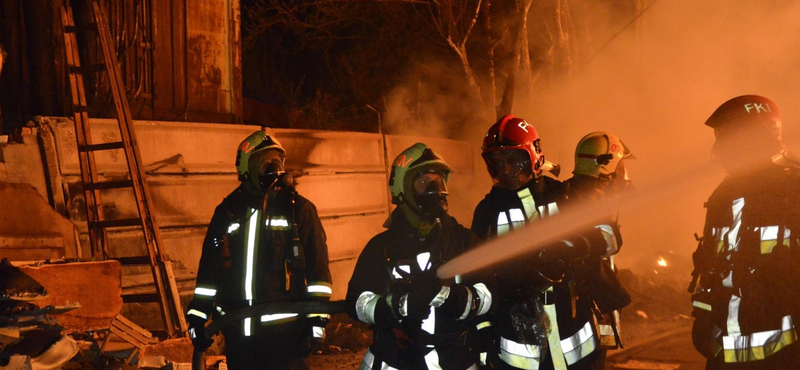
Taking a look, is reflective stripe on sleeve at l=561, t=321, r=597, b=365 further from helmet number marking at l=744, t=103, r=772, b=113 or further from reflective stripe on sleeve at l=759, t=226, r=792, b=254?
helmet number marking at l=744, t=103, r=772, b=113

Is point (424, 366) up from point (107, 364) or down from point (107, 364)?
up

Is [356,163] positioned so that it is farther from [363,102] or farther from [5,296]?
[363,102]

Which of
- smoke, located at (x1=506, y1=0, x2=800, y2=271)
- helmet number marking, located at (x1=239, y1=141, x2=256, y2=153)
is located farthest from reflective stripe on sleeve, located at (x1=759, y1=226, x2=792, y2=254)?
smoke, located at (x1=506, y1=0, x2=800, y2=271)

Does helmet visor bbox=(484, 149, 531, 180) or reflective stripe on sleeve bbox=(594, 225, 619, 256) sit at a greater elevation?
helmet visor bbox=(484, 149, 531, 180)

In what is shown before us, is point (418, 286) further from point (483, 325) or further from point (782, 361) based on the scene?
point (782, 361)

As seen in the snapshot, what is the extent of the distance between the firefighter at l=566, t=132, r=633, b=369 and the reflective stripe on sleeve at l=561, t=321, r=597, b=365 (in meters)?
0.12

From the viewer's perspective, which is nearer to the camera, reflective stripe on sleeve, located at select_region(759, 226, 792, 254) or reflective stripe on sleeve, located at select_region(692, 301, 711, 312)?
reflective stripe on sleeve, located at select_region(759, 226, 792, 254)

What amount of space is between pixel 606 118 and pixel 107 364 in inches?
488

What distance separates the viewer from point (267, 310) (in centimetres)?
401

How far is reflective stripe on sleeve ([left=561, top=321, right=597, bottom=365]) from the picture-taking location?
388cm

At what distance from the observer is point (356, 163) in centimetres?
1057

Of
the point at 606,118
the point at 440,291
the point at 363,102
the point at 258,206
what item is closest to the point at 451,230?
the point at 440,291

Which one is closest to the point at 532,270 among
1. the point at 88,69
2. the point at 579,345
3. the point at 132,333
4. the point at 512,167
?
the point at 579,345

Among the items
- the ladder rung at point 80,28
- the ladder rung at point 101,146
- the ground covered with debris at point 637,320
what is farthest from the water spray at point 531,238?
the ladder rung at point 80,28
